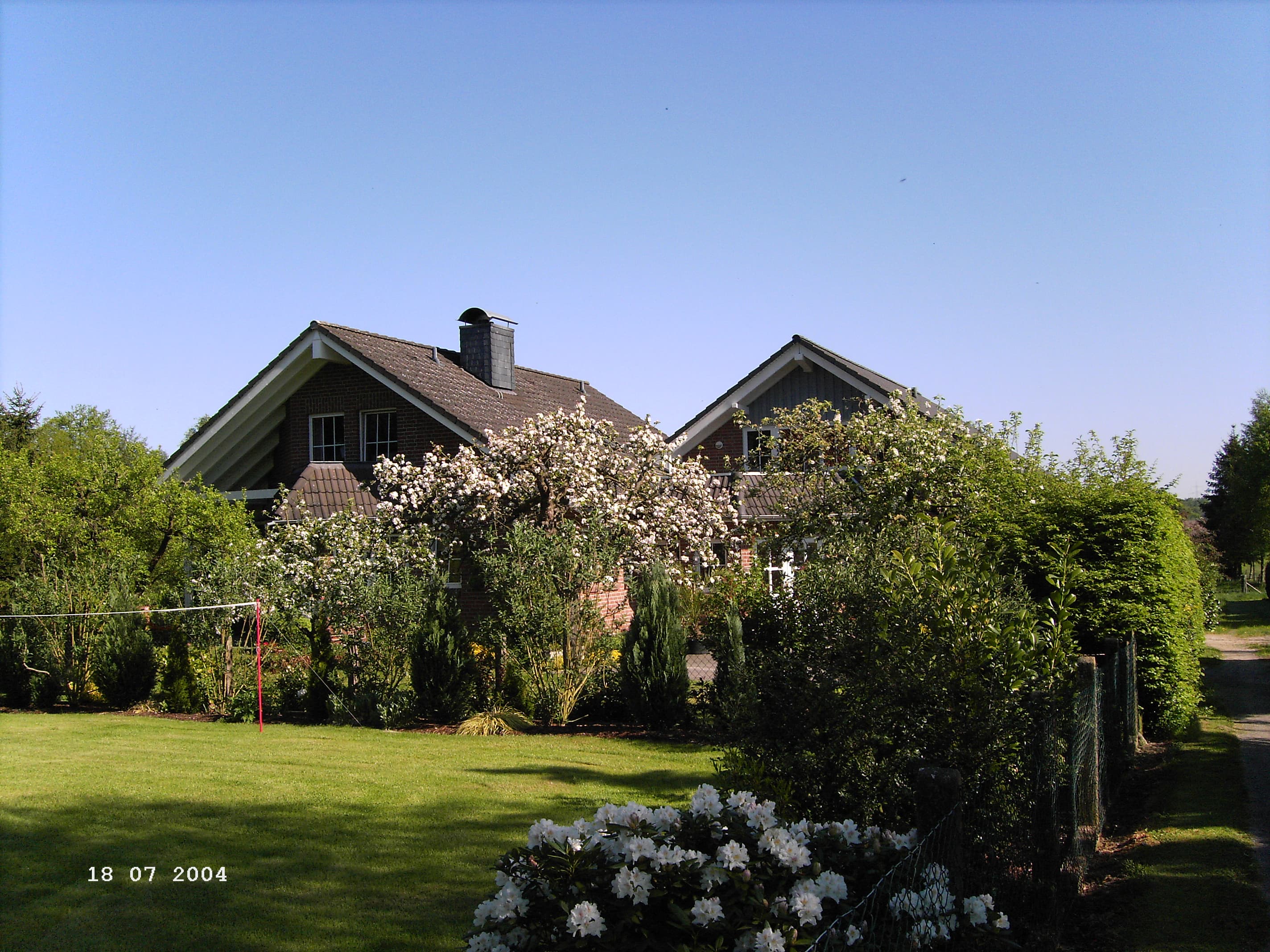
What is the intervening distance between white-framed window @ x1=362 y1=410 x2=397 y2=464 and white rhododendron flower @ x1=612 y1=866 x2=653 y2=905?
18905 millimetres

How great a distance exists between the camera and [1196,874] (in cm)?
620

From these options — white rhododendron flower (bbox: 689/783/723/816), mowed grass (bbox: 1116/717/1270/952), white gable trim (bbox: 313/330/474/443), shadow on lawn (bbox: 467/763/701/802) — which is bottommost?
mowed grass (bbox: 1116/717/1270/952)

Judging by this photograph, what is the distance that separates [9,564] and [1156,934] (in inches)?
672

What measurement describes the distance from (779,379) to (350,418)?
9978mm

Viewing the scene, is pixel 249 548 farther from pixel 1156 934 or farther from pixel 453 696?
pixel 1156 934

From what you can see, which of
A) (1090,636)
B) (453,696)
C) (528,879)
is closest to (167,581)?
(453,696)

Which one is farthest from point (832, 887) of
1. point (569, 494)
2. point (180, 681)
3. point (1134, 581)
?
point (180, 681)

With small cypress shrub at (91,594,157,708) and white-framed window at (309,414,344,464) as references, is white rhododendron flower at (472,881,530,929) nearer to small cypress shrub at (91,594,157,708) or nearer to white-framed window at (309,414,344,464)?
small cypress shrub at (91,594,157,708)

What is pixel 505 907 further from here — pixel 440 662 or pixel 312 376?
pixel 312 376

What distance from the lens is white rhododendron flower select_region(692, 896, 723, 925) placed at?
2.54 meters

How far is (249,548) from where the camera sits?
15.3m

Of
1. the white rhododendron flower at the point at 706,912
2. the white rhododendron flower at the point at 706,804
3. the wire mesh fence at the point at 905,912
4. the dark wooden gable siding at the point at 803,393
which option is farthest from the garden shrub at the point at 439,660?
the dark wooden gable siding at the point at 803,393

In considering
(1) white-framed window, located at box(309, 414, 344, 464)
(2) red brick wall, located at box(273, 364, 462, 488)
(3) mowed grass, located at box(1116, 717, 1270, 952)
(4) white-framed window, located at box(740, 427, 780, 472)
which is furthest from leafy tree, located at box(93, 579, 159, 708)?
(3) mowed grass, located at box(1116, 717, 1270, 952)

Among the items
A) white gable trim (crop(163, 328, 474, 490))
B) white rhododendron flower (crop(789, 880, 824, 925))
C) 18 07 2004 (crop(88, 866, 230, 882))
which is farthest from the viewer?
white gable trim (crop(163, 328, 474, 490))
